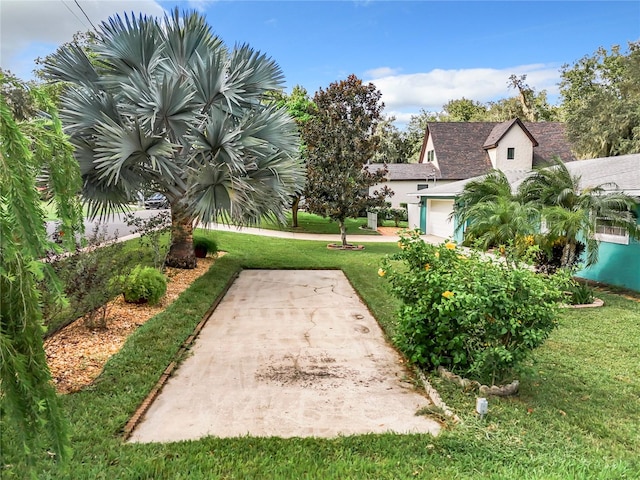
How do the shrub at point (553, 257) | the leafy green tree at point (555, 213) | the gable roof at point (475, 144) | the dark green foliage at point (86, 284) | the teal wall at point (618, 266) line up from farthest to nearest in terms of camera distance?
the gable roof at point (475, 144) < the teal wall at point (618, 266) < the shrub at point (553, 257) < the leafy green tree at point (555, 213) < the dark green foliage at point (86, 284)

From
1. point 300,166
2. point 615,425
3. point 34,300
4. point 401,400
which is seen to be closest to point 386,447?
point 401,400

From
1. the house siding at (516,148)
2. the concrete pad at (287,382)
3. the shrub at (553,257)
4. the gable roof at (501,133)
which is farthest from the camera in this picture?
the house siding at (516,148)

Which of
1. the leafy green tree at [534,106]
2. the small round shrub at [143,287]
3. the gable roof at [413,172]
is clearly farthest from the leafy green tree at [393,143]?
the small round shrub at [143,287]

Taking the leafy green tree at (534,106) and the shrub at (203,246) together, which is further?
the leafy green tree at (534,106)

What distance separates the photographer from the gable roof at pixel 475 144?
88.2ft

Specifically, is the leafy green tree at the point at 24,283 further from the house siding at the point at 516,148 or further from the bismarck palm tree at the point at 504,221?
the house siding at the point at 516,148

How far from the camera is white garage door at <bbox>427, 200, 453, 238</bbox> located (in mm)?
19375

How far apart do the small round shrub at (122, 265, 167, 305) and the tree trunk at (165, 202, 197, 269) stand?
2.89 metres

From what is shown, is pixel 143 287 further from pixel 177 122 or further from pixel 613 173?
pixel 613 173

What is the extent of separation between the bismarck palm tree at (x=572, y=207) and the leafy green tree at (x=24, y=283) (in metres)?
8.46

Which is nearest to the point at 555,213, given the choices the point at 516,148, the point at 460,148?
the point at 516,148

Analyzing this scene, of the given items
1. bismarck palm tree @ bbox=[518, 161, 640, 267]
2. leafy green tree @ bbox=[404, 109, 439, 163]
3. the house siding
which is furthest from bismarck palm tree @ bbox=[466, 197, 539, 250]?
leafy green tree @ bbox=[404, 109, 439, 163]

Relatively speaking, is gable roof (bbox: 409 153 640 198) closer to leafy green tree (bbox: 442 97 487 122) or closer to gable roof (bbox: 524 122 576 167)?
gable roof (bbox: 524 122 576 167)

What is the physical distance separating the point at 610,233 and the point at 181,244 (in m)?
10.5
